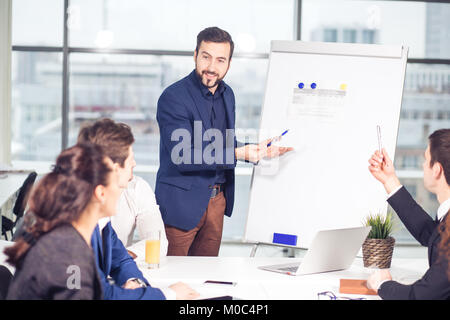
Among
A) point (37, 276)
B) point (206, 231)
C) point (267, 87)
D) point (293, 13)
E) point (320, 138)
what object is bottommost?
point (206, 231)

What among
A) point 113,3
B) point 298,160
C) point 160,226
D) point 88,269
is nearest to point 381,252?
point 298,160

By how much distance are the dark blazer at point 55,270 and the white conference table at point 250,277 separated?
0.54 meters

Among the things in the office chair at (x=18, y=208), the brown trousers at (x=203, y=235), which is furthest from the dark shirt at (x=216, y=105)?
the office chair at (x=18, y=208)

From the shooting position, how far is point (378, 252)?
7.39 ft

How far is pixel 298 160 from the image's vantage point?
2.78 metres

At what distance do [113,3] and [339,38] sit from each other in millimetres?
2149

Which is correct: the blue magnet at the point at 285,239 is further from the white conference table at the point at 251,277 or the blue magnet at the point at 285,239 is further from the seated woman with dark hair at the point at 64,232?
the seated woman with dark hair at the point at 64,232

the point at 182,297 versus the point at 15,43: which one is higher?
the point at 15,43

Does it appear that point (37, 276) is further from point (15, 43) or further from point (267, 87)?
point (15, 43)

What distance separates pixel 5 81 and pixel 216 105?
2986mm

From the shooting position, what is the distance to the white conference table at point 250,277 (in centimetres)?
189

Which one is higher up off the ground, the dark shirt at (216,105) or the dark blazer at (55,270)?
the dark shirt at (216,105)

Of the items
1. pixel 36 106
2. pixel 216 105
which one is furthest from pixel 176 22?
pixel 216 105

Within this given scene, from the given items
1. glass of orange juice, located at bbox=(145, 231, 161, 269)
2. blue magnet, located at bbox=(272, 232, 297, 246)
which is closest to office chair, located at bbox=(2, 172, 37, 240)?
blue magnet, located at bbox=(272, 232, 297, 246)
